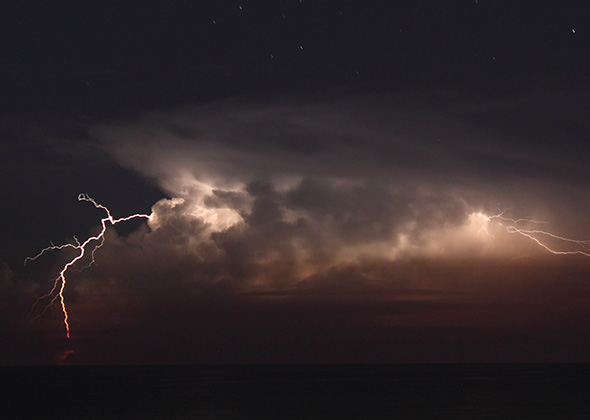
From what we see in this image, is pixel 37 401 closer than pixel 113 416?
No

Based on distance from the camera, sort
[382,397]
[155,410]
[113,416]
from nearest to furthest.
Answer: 1. [113,416]
2. [155,410]
3. [382,397]

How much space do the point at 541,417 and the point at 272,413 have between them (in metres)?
24.1

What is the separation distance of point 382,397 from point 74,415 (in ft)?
129

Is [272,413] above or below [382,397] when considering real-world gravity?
below

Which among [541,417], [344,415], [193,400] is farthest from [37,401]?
[541,417]

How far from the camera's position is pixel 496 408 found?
71.9m

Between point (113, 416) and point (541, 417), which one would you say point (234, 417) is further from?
point (541, 417)

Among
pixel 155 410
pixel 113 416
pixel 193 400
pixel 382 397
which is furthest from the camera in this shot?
pixel 382 397

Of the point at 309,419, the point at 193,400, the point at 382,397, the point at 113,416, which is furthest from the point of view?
the point at 382,397

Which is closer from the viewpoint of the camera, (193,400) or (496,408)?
(496,408)

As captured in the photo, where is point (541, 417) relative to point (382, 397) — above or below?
below

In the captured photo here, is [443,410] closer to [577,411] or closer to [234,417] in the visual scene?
[577,411]

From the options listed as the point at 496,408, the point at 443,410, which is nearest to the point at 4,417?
the point at 443,410

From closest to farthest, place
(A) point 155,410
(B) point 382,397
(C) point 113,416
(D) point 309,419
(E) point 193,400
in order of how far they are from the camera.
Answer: (D) point 309,419
(C) point 113,416
(A) point 155,410
(E) point 193,400
(B) point 382,397
